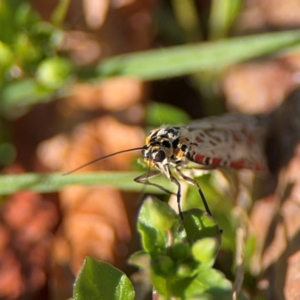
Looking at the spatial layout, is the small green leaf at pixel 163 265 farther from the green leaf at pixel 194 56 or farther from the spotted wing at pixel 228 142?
the green leaf at pixel 194 56

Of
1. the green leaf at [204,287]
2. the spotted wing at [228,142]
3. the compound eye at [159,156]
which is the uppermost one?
the compound eye at [159,156]

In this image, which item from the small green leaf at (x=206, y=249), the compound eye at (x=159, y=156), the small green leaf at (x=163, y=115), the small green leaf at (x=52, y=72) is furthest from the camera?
the small green leaf at (x=163, y=115)

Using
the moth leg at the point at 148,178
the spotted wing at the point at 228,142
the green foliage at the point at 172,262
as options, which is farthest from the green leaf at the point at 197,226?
the spotted wing at the point at 228,142

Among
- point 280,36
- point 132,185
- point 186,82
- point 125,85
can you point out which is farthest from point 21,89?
point 280,36

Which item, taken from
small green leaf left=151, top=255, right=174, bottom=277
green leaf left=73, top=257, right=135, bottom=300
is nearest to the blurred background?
small green leaf left=151, top=255, right=174, bottom=277

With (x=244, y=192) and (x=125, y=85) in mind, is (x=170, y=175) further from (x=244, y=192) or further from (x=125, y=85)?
(x=125, y=85)

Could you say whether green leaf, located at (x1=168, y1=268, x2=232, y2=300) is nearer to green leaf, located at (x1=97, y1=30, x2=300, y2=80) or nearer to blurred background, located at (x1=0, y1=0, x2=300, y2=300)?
blurred background, located at (x1=0, y1=0, x2=300, y2=300)
